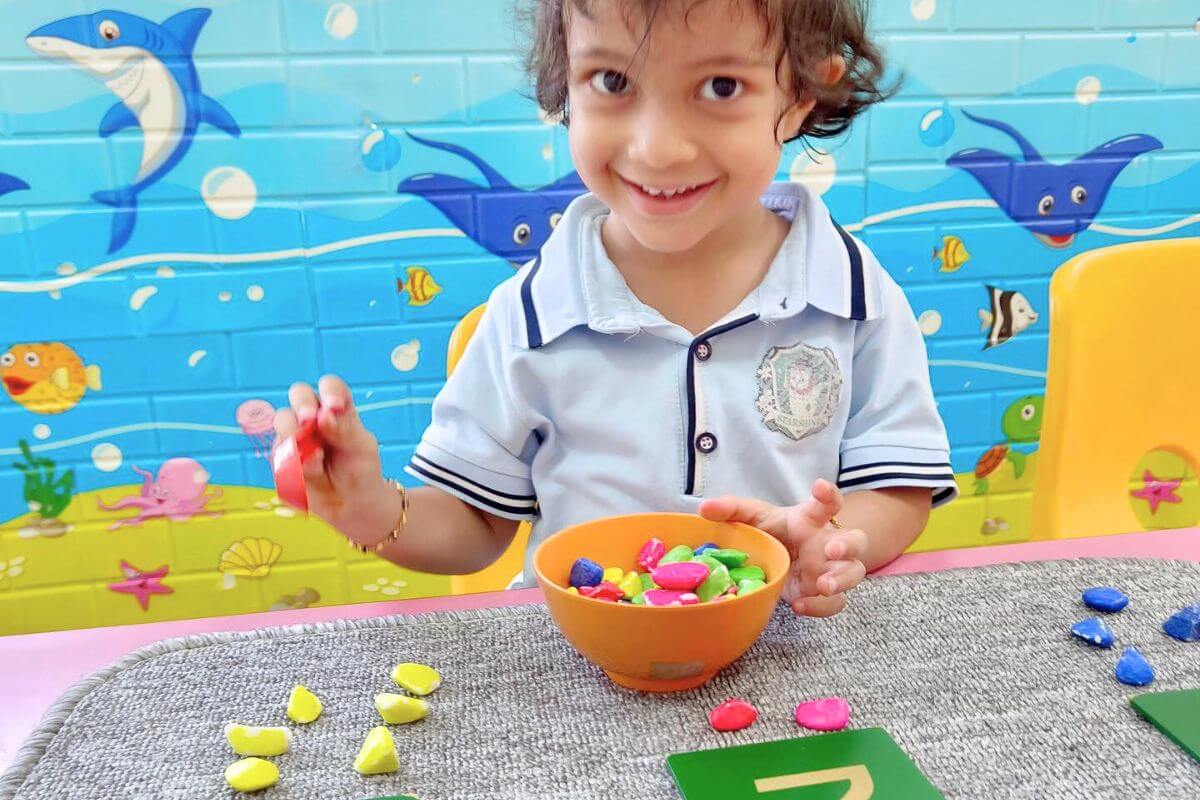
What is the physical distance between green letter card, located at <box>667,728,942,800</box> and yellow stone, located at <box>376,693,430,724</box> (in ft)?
0.51

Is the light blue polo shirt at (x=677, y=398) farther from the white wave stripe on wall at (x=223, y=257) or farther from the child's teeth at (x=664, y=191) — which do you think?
the white wave stripe on wall at (x=223, y=257)

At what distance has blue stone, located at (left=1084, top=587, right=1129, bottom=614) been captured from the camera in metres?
0.71

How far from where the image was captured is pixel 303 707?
61cm

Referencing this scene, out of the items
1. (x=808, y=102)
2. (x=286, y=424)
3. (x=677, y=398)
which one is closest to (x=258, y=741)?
(x=286, y=424)

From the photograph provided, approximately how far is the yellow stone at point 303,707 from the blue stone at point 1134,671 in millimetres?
492

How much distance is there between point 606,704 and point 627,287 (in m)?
0.42

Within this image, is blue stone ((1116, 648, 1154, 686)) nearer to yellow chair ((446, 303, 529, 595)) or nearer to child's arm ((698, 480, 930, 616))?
child's arm ((698, 480, 930, 616))

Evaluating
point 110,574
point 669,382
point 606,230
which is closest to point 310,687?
point 669,382

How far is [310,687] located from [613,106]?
1.54 feet

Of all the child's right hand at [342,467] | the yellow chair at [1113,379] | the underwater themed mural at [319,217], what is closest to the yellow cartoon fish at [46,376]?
the underwater themed mural at [319,217]

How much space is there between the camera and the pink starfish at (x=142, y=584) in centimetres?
189

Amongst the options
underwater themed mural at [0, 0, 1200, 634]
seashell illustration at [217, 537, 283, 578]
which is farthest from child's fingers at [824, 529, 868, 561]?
seashell illustration at [217, 537, 283, 578]

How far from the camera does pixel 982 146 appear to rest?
1.98 m

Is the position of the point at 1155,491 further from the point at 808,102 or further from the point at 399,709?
the point at 399,709
